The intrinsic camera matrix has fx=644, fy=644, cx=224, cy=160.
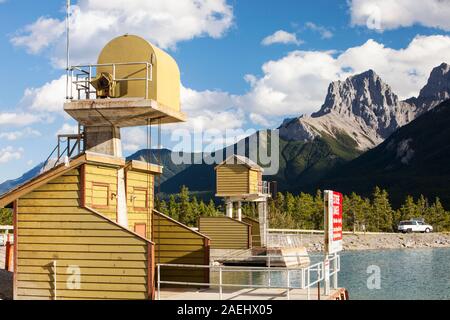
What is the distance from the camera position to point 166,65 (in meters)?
24.1

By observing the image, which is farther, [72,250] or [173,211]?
[173,211]

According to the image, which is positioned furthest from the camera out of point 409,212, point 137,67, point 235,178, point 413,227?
point 409,212

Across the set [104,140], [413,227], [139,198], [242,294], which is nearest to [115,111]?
[104,140]

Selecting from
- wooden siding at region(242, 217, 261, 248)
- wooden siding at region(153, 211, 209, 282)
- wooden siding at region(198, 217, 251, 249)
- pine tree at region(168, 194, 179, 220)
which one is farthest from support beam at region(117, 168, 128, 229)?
pine tree at region(168, 194, 179, 220)

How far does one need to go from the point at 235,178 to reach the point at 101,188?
38.7 metres

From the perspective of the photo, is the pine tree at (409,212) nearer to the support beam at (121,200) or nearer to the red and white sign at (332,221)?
the red and white sign at (332,221)

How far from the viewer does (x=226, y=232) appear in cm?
6022

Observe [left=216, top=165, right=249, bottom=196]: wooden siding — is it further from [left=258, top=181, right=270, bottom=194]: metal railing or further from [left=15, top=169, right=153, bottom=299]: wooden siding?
[left=15, top=169, right=153, bottom=299]: wooden siding

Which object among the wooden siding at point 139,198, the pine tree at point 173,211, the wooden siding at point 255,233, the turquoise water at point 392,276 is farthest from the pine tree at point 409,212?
the wooden siding at point 139,198

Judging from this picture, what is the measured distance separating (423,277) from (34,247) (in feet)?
131

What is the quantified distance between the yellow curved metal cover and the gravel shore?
60.1 meters

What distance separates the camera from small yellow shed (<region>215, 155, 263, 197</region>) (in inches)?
2333

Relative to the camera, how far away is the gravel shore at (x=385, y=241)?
274 feet

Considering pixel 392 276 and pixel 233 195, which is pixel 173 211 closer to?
pixel 233 195
